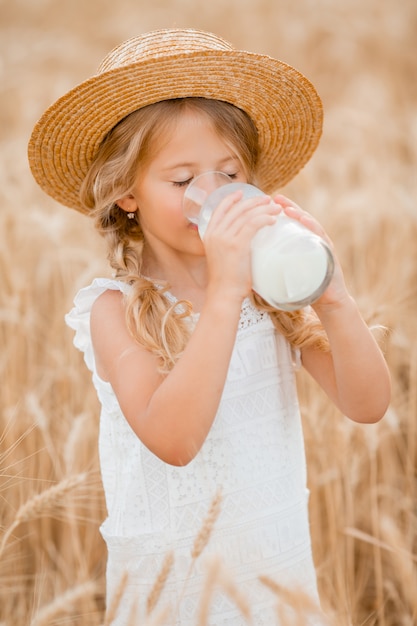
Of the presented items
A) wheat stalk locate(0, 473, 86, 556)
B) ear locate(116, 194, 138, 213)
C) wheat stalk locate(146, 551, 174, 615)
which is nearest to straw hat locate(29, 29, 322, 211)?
ear locate(116, 194, 138, 213)

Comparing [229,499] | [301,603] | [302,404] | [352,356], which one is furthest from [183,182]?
[302,404]

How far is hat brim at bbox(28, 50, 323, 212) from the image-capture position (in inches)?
55.1

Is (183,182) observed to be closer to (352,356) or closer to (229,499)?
(352,356)

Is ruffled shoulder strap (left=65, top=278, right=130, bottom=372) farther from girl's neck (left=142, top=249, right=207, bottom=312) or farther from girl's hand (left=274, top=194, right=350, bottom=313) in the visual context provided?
girl's hand (left=274, top=194, right=350, bottom=313)

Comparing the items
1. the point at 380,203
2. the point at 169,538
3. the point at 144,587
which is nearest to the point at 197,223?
the point at 169,538

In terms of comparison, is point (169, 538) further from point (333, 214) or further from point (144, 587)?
point (333, 214)

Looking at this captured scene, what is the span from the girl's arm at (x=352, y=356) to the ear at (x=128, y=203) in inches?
15.0

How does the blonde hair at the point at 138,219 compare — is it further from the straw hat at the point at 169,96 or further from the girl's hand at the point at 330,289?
the girl's hand at the point at 330,289

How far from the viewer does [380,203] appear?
9.91 ft

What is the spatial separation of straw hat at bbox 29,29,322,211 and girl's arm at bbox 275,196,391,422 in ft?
0.94

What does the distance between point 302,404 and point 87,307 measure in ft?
2.70

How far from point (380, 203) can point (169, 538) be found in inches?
74.4

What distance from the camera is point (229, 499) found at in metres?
1.51

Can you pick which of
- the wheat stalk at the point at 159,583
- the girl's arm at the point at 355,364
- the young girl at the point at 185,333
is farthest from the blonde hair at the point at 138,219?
the wheat stalk at the point at 159,583
